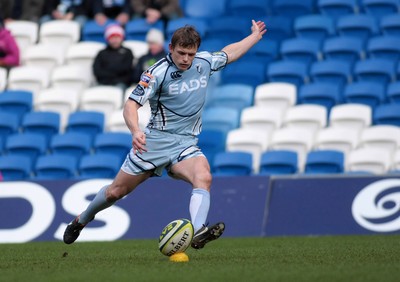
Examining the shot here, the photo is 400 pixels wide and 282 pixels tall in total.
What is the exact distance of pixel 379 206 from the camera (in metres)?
13.3

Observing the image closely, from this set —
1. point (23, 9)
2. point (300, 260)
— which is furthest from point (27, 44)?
point (300, 260)

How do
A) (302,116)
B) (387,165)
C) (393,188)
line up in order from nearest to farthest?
(393,188)
(387,165)
(302,116)

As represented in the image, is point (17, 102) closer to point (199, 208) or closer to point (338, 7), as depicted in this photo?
point (338, 7)

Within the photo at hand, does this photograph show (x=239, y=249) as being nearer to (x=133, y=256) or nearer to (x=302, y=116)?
(x=133, y=256)

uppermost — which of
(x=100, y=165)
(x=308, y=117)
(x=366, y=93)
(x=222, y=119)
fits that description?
(x=366, y=93)

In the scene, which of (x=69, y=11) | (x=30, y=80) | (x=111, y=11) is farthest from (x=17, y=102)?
(x=69, y=11)

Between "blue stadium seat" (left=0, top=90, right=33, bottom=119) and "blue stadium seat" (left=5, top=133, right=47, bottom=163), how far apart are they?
1004 mm

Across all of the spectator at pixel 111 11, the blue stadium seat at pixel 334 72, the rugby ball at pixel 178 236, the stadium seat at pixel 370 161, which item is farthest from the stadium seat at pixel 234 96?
the rugby ball at pixel 178 236

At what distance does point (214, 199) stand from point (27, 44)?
704cm

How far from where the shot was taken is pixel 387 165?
1520cm

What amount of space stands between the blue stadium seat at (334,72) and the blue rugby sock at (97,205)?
7730 mm

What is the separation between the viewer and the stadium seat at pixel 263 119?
16484 millimetres

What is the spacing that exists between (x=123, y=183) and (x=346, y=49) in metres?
8.48

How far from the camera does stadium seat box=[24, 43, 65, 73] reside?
62.5 ft
